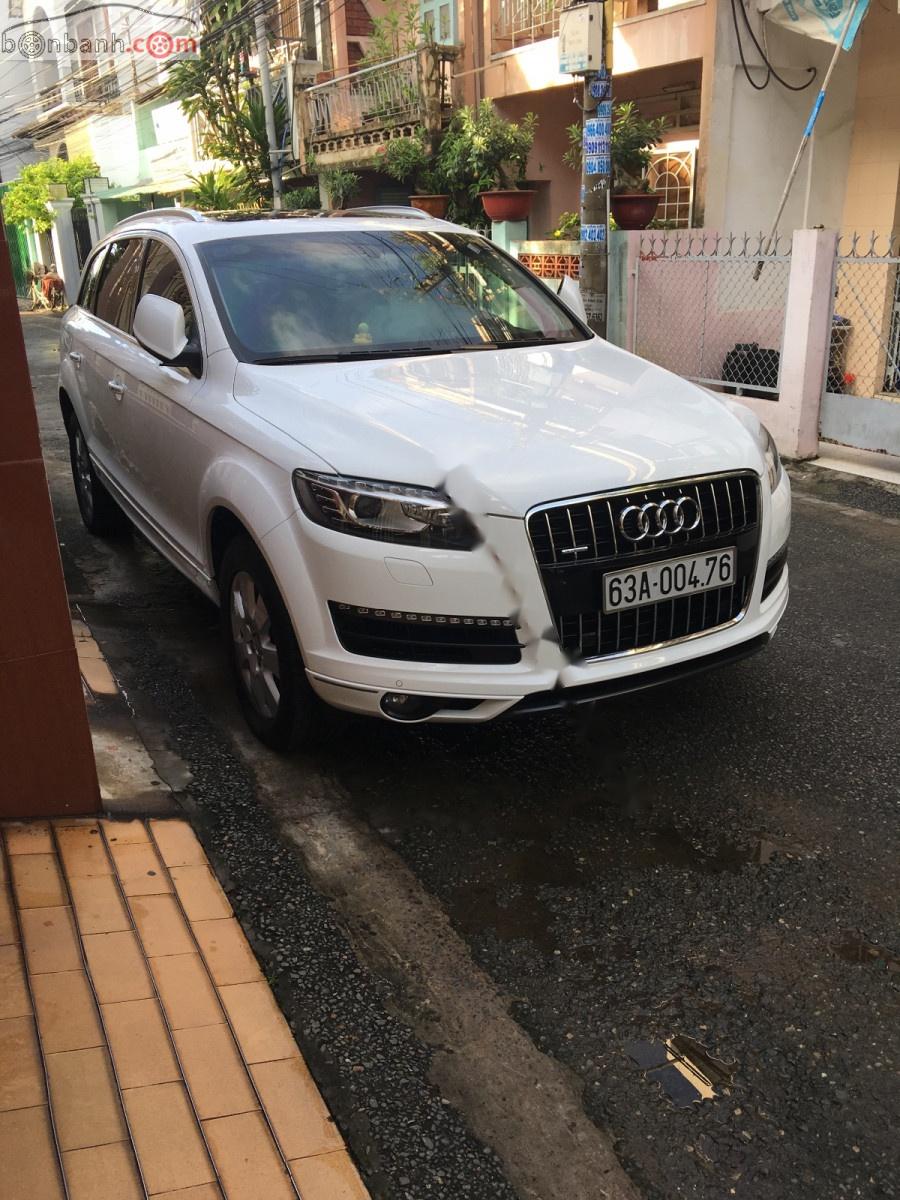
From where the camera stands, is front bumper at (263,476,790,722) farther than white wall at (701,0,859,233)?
No

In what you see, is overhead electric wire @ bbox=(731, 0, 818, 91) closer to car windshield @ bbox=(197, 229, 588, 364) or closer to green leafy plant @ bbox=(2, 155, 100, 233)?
car windshield @ bbox=(197, 229, 588, 364)

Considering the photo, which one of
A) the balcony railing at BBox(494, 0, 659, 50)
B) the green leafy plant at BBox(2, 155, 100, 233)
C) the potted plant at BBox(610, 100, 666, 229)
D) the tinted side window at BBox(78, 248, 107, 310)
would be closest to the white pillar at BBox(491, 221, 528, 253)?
the potted plant at BBox(610, 100, 666, 229)

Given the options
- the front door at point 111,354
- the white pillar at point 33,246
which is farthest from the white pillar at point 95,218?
the front door at point 111,354

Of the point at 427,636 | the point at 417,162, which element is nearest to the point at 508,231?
the point at 417,162

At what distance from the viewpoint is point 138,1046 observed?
87.2 inches

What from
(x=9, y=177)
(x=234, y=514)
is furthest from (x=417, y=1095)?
(x=9, y=177)

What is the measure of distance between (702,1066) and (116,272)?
4.77m

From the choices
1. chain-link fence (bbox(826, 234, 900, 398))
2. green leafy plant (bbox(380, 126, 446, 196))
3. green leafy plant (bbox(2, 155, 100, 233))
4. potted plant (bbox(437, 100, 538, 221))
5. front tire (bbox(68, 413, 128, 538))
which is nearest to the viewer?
front tire (bbox(68, 413, 128, 538))

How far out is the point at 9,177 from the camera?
174 ft

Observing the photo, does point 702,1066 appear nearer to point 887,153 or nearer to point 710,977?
point 710,977

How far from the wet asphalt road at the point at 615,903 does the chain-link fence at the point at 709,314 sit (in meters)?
5.01

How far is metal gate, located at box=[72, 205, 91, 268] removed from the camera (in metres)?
31.5

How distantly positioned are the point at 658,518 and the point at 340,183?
17289mm

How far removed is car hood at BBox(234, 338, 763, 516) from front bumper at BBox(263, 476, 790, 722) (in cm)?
19
